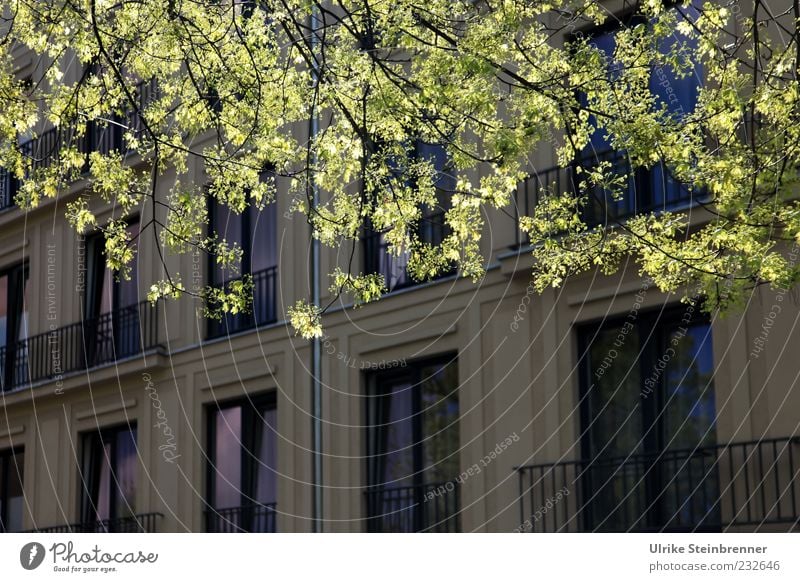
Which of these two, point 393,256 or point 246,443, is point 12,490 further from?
point 393,256

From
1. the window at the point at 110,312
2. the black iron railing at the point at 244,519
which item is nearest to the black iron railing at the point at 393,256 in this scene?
the black iron railing at the point at 244,519

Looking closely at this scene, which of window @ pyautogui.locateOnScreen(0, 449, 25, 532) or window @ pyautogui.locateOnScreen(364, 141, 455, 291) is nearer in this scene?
window @ pyautogui.locateOnScreen(364, 141, 455, 291)

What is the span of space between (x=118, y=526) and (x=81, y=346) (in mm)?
3724

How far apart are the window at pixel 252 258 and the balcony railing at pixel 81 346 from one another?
1.69m

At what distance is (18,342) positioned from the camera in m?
28.5

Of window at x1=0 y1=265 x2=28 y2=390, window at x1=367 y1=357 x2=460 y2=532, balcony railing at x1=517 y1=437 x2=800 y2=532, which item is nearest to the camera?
balcony railing at x1=517 y1=437 x2=800 y2=532

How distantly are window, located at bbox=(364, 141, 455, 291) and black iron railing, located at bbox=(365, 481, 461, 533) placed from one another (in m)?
2.92

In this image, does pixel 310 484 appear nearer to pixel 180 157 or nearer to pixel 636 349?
pixel 636 349

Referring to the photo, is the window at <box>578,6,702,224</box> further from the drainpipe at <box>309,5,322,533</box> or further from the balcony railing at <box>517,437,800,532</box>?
the drainpipe at <box>309,5,322,533</box>

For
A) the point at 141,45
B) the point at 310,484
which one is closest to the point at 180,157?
the point at 141,45

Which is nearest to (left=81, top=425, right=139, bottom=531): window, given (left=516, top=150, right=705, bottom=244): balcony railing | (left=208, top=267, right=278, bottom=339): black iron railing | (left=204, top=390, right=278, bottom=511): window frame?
(left=204, top=390, right=278, bottom=511): window frame

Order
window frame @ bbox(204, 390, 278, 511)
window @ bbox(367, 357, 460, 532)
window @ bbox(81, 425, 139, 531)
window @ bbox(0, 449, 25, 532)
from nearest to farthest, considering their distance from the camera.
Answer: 1. window @ bbox(367, 357, 460, 532)
2. window frame @ bbox(204, 390, 278, 511)
3. window @ bbox(81, 425, 139, 531)
4. window @ bbox(0, 449, 25, 532)

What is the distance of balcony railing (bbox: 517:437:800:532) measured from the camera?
1506cm

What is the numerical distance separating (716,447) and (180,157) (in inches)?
258
